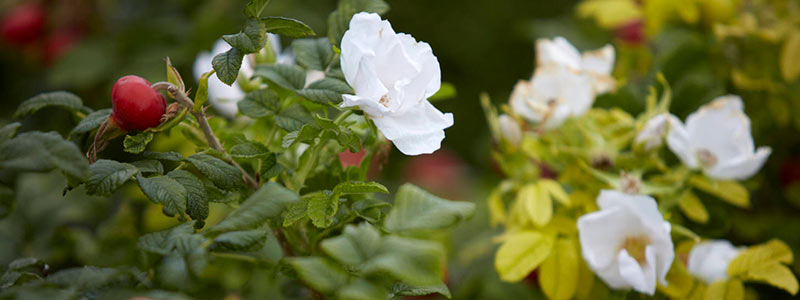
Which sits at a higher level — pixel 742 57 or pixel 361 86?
pixel 361 86

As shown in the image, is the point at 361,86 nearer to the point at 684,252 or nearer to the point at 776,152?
the point at 684,252

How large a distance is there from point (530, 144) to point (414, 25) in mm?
778

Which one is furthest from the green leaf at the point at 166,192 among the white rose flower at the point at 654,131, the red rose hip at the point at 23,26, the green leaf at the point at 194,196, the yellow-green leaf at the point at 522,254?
the red rose hip at the point at 23,26

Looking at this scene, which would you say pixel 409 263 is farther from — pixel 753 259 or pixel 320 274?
pixel 753 259

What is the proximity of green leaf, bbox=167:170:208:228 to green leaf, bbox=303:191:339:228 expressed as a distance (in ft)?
0.21

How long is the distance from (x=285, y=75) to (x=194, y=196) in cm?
11

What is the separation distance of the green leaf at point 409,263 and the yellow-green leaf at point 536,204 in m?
0.23

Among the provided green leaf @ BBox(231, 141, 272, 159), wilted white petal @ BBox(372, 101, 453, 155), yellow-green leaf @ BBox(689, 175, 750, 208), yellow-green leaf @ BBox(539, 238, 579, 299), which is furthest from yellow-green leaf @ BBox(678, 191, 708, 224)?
green leaf @ BBox(231, 141, 272, 159)

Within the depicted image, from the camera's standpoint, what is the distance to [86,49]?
1.06m

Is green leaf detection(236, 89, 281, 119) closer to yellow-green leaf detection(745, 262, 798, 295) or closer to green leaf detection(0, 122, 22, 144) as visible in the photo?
green leaf detection(0, 122, 22, 144)

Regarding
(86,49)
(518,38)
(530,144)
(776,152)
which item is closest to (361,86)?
(530,144)

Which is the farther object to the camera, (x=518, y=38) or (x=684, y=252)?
(x=518, y=38)

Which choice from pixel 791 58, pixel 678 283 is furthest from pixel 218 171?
pixel 791 58

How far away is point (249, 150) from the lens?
Answer: 1.29 ft
